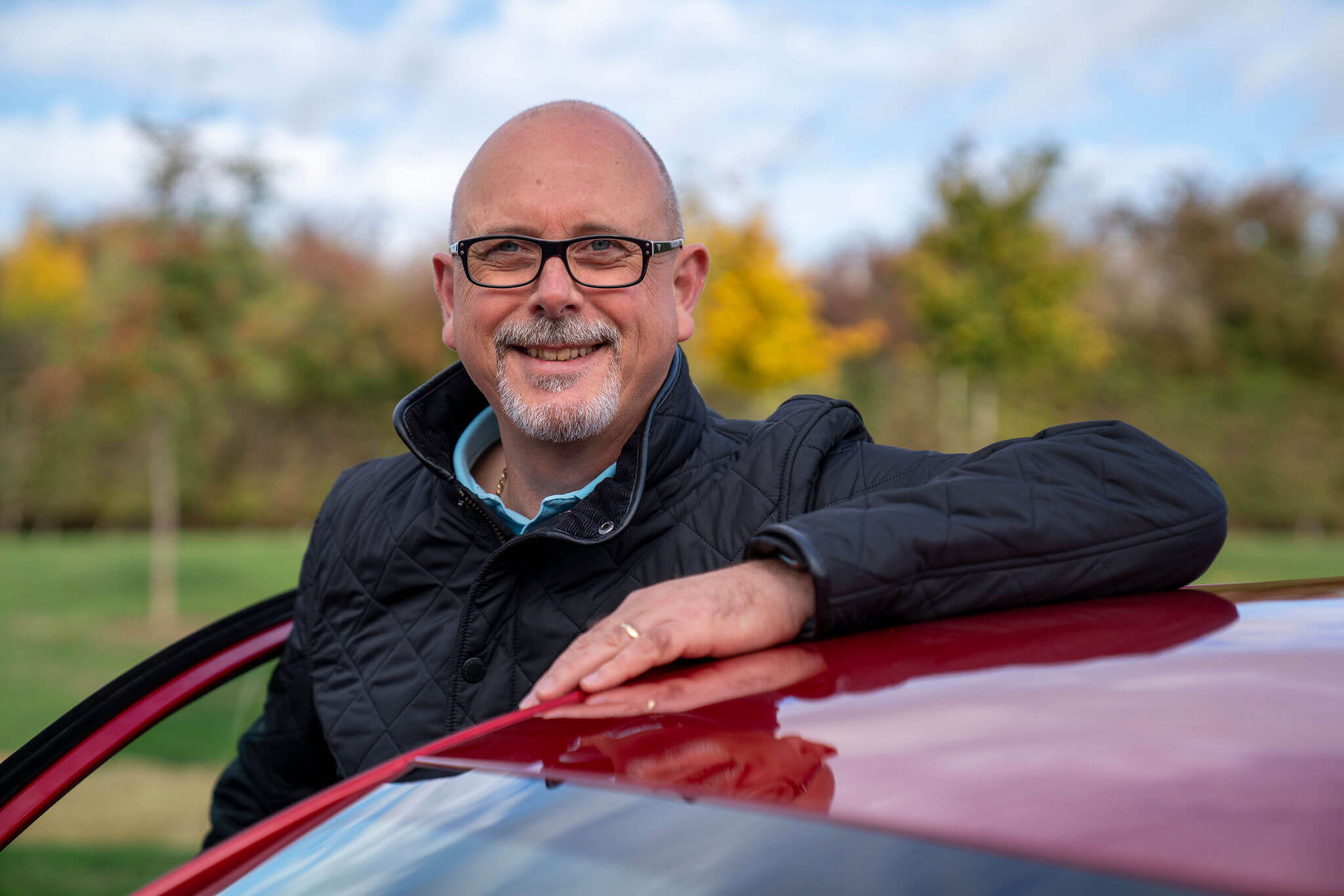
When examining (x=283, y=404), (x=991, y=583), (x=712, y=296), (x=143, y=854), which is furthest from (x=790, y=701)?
(x=283, y=404)

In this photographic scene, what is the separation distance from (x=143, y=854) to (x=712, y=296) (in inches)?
677

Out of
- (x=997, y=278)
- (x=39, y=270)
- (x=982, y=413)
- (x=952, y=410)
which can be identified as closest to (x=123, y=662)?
(x=997, y=278)

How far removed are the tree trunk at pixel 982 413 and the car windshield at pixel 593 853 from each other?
61.2 ft

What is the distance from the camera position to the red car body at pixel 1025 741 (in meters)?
0.76

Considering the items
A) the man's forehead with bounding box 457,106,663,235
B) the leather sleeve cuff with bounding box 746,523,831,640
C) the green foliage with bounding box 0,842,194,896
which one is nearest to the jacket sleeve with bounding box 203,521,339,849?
the green foliage with bounding box 0,842,194,896

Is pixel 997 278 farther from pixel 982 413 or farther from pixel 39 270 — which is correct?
pixel 39 270

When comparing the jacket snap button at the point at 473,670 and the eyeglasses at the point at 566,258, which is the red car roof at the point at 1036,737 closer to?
the jacket snap button at the point at 473,670

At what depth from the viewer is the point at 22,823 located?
1.83 meters

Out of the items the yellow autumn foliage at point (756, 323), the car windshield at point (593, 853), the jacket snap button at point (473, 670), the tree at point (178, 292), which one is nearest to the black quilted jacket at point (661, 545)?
the jacket snap button at point (473, 670)

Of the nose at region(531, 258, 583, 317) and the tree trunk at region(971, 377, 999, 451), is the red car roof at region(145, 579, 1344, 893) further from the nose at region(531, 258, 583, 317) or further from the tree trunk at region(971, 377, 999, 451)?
the tree trunk at region(971, 377, 999, 451)

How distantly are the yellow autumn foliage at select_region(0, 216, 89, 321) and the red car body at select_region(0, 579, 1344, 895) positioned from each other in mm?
33234

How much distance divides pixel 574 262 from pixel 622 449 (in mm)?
393

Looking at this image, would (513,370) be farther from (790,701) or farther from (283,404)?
(283,404)

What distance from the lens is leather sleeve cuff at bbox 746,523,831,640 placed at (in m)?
1.37
